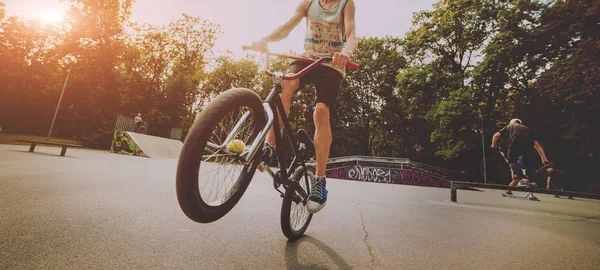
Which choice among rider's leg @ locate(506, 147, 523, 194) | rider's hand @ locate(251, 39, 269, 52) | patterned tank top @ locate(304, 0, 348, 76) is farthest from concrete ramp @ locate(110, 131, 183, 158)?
rider's leg @ locate(506, 147, 523, 194)

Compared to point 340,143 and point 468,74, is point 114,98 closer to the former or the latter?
point 340,143

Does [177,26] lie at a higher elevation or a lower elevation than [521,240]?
higher

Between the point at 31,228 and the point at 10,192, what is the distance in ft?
4.87

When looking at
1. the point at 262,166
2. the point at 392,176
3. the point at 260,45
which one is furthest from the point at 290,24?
the point at 392,176

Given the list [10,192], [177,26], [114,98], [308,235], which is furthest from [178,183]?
[177,26]

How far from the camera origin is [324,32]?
2730mm

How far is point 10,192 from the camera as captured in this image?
9.41 ft

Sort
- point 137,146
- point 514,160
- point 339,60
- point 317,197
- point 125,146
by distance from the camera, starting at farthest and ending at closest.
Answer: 1. point 125,146
2. point 137,146
3. point 514,160
4. point 317,197
5. point 339,60

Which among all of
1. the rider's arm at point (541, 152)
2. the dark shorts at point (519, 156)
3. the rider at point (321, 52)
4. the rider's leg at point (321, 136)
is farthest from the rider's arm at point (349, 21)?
the dark shorts at point (519, 156)

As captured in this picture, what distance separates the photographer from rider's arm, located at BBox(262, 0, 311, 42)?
2.62 metres

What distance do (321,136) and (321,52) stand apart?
805 mm

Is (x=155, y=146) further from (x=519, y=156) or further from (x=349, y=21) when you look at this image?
(x=519, y=156)

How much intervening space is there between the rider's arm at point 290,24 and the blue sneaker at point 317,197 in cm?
134

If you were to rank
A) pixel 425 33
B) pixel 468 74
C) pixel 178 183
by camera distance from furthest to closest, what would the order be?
pixel 425 33 < pixel 468 74 < pixel 178 183
